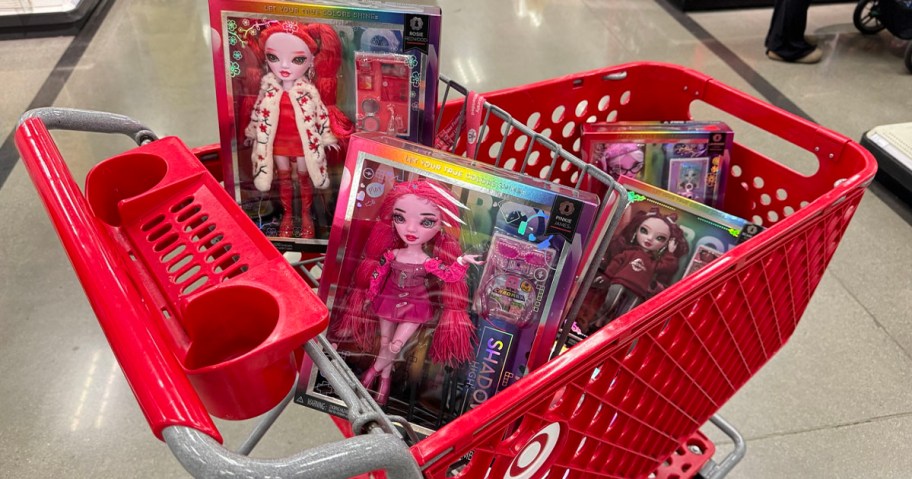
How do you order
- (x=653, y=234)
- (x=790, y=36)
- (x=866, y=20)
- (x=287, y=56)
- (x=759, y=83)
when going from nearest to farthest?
(x=287, y=56) → (x=653, y=234) → (x=759, y=83) → (x=790, y=36) → (x=866, y=20)

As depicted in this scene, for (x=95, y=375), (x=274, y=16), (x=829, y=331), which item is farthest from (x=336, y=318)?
(x=829, y=331)

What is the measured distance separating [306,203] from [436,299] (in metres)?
0.30

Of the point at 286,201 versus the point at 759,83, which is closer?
the point at 286,201

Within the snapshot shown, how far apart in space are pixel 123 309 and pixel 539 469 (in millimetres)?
544

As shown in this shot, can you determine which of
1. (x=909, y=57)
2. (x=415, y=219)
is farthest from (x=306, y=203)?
(x=909, y=57)

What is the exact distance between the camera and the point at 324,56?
0.99 metres

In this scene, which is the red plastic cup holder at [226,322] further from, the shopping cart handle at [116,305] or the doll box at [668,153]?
the doll box at [668,153]

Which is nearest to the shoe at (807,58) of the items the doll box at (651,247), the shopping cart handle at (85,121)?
the doll box at (651,247)

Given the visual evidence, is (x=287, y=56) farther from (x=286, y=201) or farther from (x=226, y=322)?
(x=226, y=322)

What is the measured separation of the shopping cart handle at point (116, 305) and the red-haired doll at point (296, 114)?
12.3 inches

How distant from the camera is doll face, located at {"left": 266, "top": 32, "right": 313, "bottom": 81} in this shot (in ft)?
3.17

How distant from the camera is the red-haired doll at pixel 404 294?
897 millimetres

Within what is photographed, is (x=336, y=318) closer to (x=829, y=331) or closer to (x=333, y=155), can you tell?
(x=333, y=155)

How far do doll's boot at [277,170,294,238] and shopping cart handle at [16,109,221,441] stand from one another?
0.33m
